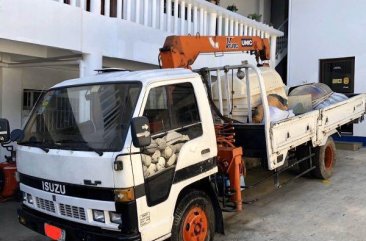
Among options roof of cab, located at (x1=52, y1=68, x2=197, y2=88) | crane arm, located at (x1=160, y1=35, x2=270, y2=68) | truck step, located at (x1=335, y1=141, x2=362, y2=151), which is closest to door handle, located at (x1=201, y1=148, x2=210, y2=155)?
roof of cab, located at (x1=52, y1=68, x2=197, y2=88)

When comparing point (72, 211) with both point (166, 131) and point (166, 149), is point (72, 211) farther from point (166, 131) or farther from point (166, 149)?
point (166, 131)

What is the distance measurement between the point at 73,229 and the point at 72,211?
17 centimetres

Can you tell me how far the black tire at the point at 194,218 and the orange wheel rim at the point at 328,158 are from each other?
4.48 meters

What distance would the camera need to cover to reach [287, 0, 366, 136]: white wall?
1259 cm

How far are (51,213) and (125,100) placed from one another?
1393mm

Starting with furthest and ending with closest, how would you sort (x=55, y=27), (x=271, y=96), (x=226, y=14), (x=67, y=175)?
(x=226, y=14), (x=271, y=96), (x=55, y=27), (x=67, y=175)

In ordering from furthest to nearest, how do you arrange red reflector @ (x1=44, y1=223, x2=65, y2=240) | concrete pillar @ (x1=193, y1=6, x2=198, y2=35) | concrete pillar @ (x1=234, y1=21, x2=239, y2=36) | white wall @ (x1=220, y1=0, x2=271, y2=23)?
white wall @ (x1=220, y1=0, x2=271, y2=23)
concrete pillar @ (x1=234, y1=21, x2=239, y2=36)
concrete pillar @ (x1=193, y1=6, x2=198, y2=35)
red reflector @ (x1=44, y1=223, x2=65, y2=240)

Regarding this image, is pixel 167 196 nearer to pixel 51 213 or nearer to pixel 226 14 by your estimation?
pixel 51 213

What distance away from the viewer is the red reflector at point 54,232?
4.23 meters

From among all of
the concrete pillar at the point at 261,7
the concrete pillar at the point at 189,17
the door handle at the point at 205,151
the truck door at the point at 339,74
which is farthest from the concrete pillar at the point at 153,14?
the concrete pillar at the point at 261,7

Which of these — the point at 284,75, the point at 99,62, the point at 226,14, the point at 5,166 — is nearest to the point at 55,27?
the point at 99,62

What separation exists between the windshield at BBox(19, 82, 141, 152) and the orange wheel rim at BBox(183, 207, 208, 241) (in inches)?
48.6

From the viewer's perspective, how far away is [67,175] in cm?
408

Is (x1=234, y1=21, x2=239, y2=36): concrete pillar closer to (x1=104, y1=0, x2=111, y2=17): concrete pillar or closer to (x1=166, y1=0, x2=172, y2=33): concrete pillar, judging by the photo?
(x1=166, y1=0, x2=172, y2=33): concrete pillar
